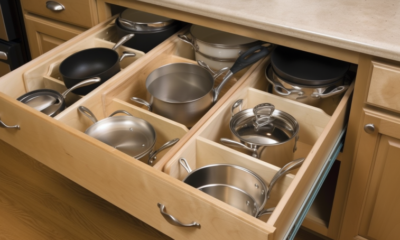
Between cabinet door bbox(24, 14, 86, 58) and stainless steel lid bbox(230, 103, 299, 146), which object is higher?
cabinet door bbox(24, 14, 86, 58)

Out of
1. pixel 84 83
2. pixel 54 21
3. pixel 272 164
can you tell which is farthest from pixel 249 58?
pixel 54 21

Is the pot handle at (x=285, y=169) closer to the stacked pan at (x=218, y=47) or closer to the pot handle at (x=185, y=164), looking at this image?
the pot handle at (x=185, y=164)

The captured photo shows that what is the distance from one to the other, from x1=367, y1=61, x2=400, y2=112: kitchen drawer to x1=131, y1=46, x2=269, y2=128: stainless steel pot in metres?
0.35

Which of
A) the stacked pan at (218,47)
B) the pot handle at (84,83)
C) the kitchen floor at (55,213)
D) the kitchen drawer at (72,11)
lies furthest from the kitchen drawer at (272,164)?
the kitchen drawer at (72,11)

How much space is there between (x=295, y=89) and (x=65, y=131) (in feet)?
2.11

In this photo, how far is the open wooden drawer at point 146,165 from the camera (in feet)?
2.68

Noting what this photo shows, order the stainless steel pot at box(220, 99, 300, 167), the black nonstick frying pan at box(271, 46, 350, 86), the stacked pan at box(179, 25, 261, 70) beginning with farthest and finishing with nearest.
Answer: the stacked pan at box(179, 25, 261, 70)
the black nonstick frying pan at box(271, 46, 350, 86)
the stainless steel pot at box(220, 99, 300, 167)

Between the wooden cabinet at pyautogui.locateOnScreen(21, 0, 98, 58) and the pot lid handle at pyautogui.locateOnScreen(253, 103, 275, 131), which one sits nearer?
the pot lid handle at pyautogui.locateOnScreen(253, 103, 275, 131)

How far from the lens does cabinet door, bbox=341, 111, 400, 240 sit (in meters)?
1.13

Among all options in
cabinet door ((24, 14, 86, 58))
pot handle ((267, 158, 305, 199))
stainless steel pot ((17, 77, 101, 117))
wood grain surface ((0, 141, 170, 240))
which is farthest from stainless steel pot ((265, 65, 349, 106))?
cabinet door ((24, 14, 86, 58))

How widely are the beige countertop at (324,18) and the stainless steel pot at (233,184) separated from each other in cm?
38

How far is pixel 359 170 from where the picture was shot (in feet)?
4.06

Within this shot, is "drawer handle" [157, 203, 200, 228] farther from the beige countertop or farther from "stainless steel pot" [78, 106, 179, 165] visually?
the beige countertop

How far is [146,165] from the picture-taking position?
0.89 metres
